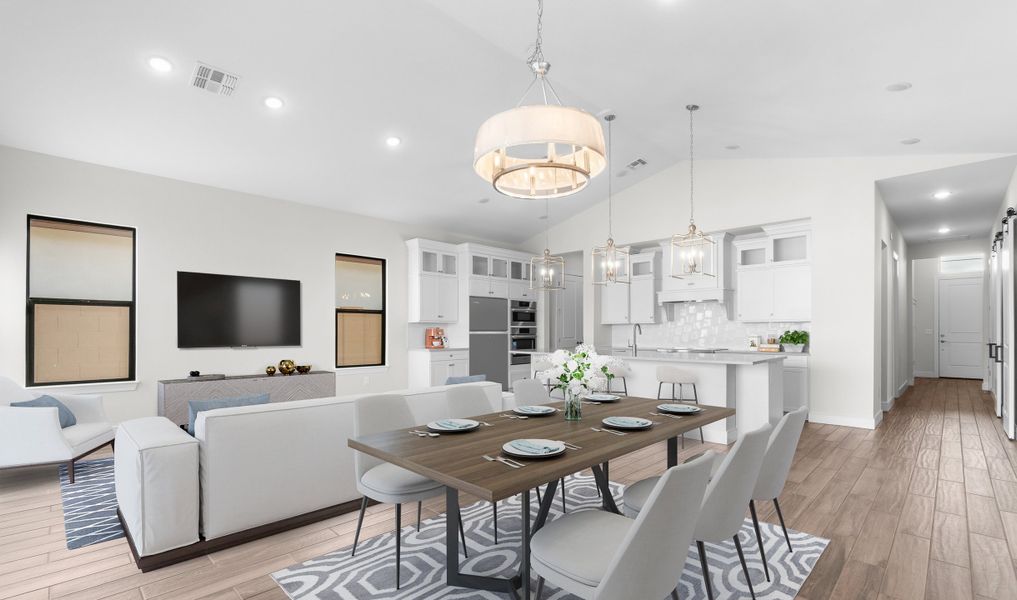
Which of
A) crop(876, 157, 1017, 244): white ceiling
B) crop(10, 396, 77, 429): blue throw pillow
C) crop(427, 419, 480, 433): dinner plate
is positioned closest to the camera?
crop(427, 419, 480, 433): dinner plate

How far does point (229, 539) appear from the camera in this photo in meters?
2.76

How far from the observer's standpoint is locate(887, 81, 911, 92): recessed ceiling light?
3724 millimetres

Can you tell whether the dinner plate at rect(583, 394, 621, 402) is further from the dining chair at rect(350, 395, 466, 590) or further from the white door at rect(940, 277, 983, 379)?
the white door at rect(940, 277, 983, 379)

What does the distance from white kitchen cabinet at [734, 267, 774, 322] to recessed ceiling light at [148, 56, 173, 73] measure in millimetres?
6750

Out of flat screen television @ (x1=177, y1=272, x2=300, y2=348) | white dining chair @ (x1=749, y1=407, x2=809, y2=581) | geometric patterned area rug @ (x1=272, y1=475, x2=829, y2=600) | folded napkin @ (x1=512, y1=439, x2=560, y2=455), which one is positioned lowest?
geometric patterned area rug @ (x1=272, y1=475, x2=829, y2=600)

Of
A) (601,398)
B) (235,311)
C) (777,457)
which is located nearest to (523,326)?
(235,311)

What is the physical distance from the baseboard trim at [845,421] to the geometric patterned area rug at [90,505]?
265 inches

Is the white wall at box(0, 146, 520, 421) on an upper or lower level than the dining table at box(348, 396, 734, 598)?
upper

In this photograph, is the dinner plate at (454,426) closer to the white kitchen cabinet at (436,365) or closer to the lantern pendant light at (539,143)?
the lantern pendant light at (539,143)

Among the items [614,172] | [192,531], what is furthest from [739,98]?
[192,531]

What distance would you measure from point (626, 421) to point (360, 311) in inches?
218

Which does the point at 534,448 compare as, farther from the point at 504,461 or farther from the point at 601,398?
the point at 601,398

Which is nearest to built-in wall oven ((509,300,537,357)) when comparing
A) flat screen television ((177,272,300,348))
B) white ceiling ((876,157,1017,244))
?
flat screen television ((177,272,300,348))

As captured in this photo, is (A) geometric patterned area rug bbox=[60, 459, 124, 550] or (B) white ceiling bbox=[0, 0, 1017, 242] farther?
(B) white ceiling bbox=[0, 0, 1017, 242]
